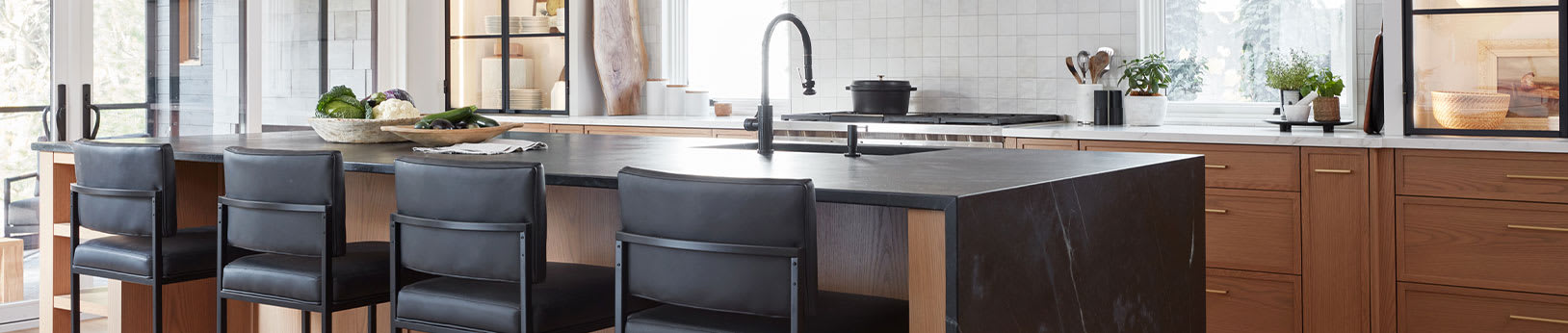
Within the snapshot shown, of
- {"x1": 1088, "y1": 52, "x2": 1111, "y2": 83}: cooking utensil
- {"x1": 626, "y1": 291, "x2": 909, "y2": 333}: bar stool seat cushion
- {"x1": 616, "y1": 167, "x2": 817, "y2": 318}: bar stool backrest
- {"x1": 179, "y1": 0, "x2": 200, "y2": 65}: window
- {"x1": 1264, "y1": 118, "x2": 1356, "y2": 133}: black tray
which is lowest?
{"x1": 626, "y1": 291, "x2": 909, "y2": 333}: bar stool seat cushion

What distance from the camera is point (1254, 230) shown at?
13.2ft

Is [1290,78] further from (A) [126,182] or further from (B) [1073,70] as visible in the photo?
(A) [126,182]

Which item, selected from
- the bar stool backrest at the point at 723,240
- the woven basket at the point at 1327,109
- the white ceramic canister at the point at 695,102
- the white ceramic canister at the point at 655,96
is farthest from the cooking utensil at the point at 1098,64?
the bar stool backrest at the point at 723,240

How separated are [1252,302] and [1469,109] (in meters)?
0.86

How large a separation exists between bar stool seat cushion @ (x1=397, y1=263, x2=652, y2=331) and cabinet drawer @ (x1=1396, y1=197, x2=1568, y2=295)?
2559mm

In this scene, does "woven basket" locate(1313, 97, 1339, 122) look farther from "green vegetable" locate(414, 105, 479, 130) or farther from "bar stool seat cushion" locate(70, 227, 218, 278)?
"bar stool seat cushion" locate(70, 227, 218, 278)

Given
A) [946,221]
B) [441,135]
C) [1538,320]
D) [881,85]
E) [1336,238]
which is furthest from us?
[881,85]

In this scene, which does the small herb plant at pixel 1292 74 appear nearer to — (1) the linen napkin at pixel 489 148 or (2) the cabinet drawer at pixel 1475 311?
(2) the cabinet drawer at pixel 1475 311

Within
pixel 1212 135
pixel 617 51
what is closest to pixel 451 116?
pixel 1212 135

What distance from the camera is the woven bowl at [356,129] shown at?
3.47 m

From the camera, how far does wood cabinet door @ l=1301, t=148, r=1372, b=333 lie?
151 inches

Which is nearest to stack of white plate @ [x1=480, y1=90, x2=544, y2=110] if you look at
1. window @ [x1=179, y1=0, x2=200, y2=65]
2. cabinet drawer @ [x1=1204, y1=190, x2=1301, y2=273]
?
window @ [x1=179, y1=0, x2=200, y2=65]

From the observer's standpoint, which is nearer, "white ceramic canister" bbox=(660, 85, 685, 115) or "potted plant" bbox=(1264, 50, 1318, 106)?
"potted plant" bbox=(1264, 50, 1318, 106)

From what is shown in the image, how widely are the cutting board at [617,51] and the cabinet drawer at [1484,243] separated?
355 centimetres
